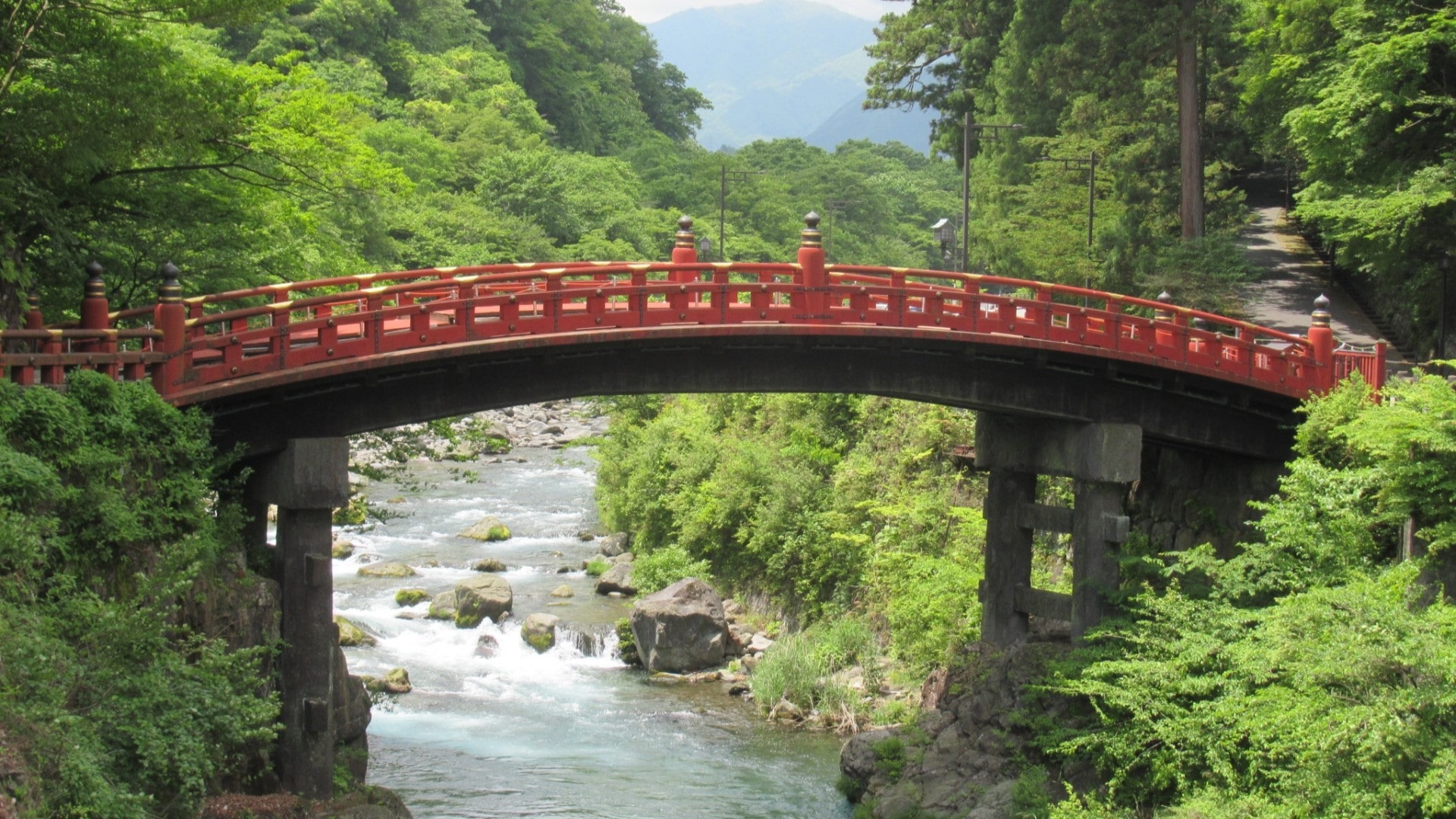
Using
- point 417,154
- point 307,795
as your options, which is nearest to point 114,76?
point 307,795

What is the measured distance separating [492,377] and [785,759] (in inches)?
374

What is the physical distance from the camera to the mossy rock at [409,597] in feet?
123

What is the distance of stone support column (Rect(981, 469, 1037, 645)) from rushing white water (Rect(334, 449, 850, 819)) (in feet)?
12.6

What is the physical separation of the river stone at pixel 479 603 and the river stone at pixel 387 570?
3641mm

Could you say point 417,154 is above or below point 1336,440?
above

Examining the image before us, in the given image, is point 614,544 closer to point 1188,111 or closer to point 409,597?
point 409,597

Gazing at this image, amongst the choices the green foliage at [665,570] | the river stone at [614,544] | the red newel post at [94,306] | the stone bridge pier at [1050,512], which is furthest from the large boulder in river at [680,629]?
the red newel post at [94,306]

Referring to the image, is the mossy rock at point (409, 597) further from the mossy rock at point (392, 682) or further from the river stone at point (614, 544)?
the river stone at point (614, 544)

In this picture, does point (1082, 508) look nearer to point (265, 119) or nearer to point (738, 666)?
point (738, 666)

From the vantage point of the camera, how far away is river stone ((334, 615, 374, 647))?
1331 inches

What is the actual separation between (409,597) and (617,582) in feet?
18.3

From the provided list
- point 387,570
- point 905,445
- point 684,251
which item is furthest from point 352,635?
point 684,251

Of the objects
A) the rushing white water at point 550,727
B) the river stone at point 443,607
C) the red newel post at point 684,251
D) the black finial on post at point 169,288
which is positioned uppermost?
the red newel post at point 684,251

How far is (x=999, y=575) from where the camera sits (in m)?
29.1
